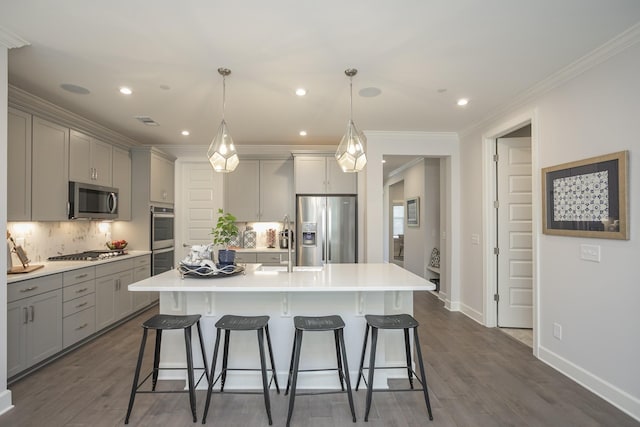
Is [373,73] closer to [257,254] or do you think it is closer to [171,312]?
[171,312]

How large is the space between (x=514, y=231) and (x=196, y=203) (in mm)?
4768

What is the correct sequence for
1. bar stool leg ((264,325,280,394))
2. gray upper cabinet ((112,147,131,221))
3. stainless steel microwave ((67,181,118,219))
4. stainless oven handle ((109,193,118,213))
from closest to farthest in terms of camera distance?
bar stool leg ((264,325,280,394)) < stainless steel microwave ((67,181,118,219)) < stainless oven handle ((109,193,118,213)) < gray upper cabinet ((112,147,131,221))

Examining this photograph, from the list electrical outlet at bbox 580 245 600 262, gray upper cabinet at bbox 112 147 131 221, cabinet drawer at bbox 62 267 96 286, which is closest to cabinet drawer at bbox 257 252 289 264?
gray upper cabinet at bbox 112 147 131 221

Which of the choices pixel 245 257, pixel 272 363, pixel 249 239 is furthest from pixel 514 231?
pixel 249 239

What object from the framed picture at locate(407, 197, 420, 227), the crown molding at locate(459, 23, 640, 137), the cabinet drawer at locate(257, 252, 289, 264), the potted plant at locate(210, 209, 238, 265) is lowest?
the cabinet drawer at locate(257, 252, 289, 264)

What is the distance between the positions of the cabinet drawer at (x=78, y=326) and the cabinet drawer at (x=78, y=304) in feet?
0.13

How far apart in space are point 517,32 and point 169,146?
5.09 metres

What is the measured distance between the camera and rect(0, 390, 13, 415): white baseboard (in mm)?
2221

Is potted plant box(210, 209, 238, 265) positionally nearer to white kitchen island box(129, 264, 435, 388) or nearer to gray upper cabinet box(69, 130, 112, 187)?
white kitchen island box(129, 264, 435, 388)

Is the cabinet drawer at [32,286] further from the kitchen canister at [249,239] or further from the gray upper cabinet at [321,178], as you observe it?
the gray upper cabinet at [321,178]

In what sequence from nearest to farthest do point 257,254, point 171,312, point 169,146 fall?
point 171,312 → point 257,254 → point 169,146

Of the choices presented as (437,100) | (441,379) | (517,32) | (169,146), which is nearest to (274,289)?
(441,379)

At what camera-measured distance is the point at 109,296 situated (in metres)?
3.81

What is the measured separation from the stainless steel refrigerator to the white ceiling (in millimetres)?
1578
